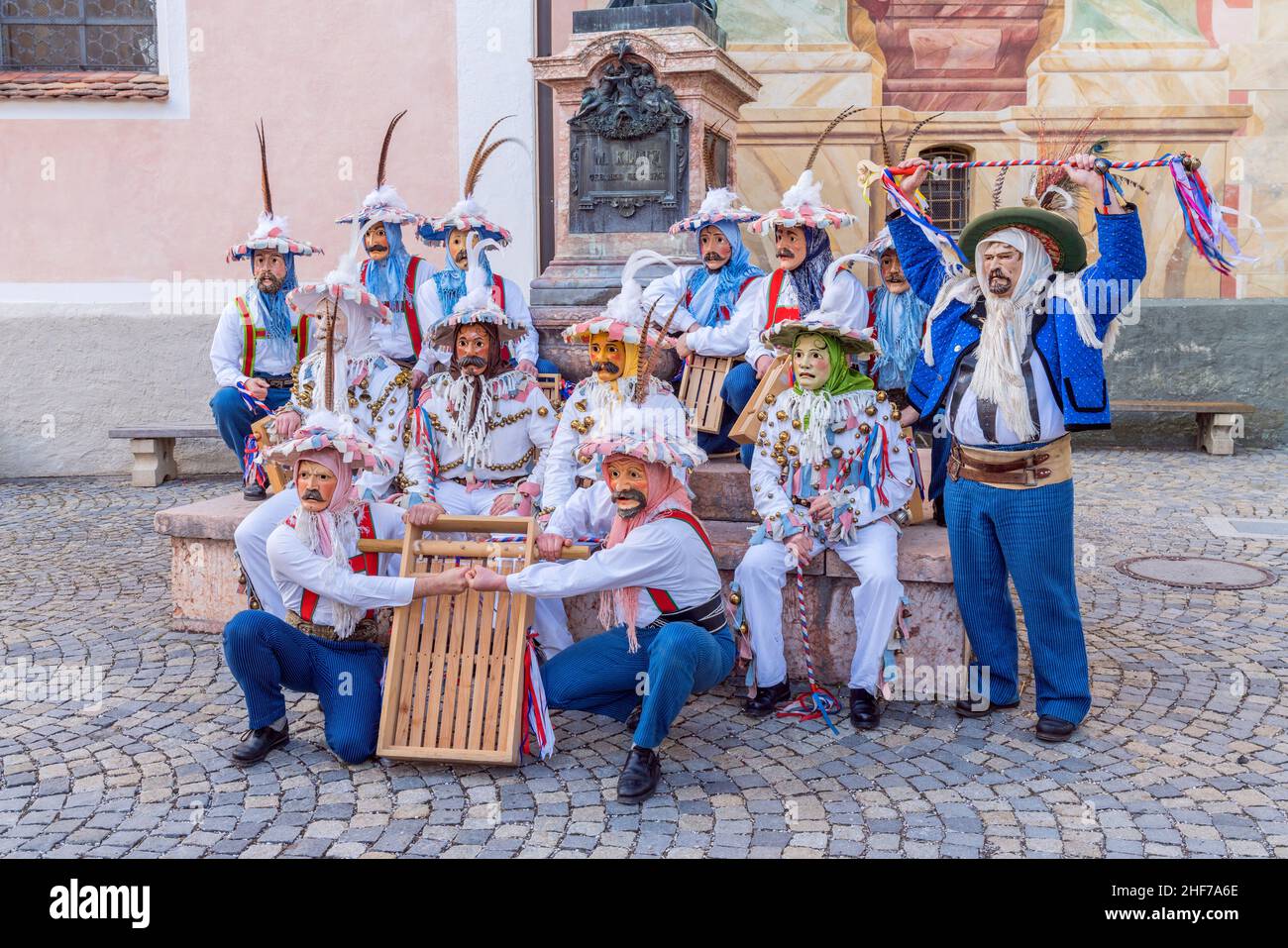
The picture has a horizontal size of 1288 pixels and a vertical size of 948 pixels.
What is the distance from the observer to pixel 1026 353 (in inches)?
178

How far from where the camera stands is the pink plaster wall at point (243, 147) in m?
10.1

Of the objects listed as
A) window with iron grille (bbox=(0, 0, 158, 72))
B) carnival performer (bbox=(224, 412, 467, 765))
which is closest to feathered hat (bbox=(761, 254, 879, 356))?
carnival performer (bbox=(224, 412, 467, 765))

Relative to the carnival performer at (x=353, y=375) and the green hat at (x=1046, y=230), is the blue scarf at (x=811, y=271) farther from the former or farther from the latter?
the carnival performer at (x=353, y=375)

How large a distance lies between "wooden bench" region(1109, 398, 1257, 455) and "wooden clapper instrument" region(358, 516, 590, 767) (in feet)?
23.8

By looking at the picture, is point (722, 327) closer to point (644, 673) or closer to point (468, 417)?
point (468, 417)

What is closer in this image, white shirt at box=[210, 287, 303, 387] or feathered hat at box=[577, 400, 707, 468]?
feathered hat at box=[577, 400, 707, 468]

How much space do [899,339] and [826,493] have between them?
129cm

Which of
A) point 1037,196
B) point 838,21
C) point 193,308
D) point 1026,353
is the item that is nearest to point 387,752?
point 1026,353

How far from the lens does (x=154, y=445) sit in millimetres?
9883

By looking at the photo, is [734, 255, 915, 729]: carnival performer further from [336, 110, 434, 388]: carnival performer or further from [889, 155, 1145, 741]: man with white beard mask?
[336, 110, 434, 388]: carnival performer

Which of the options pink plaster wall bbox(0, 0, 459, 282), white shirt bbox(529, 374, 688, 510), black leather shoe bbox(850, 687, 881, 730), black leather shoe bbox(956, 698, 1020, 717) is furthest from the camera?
pink plaster wall bbox(0, 0, 459, 282)

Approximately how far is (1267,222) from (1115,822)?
834 cm

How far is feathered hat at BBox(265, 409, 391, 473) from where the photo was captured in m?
4.31

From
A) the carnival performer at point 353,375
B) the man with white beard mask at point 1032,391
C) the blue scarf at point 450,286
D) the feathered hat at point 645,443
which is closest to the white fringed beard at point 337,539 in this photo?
the feathered hat at point 645,443
